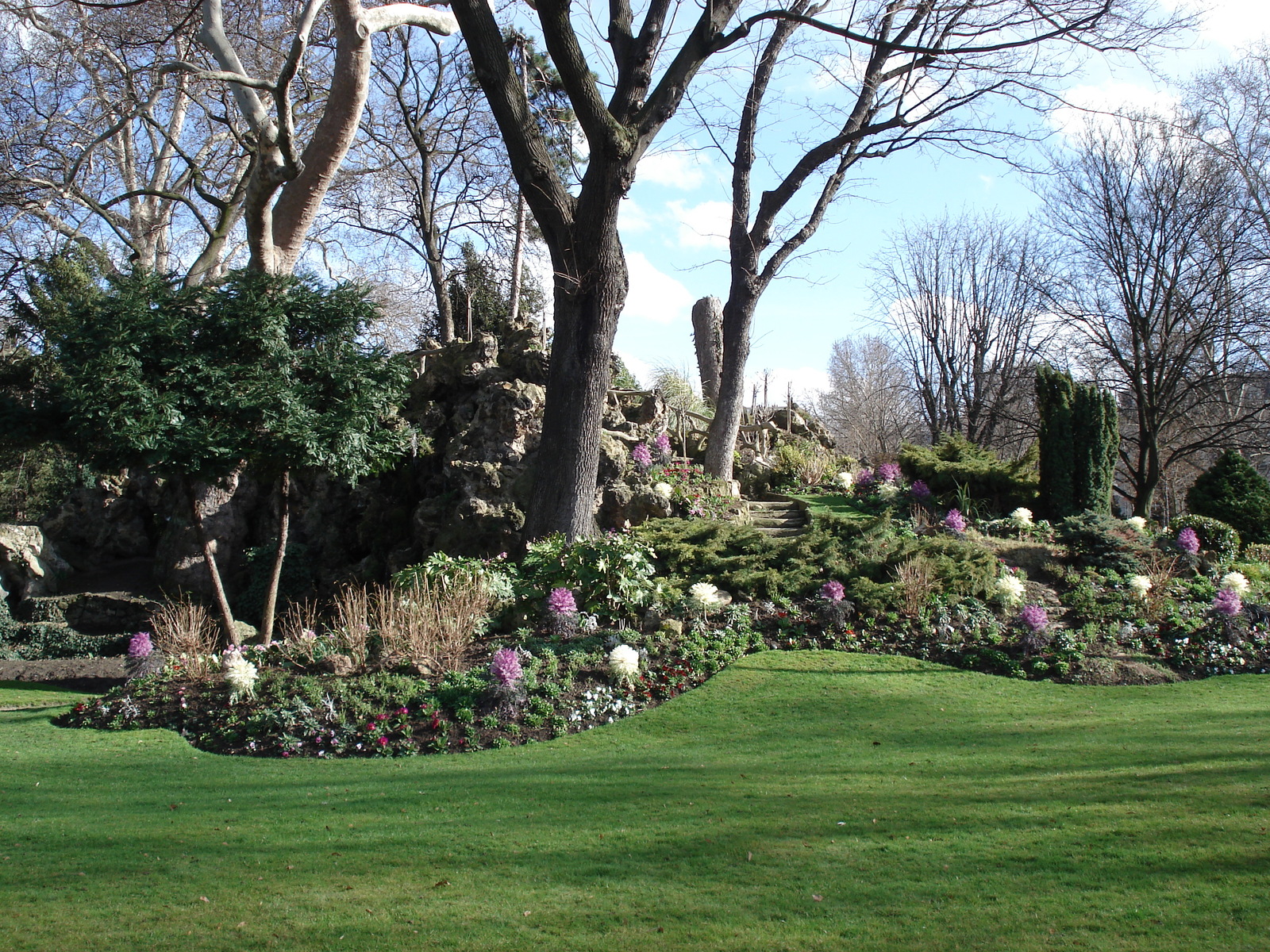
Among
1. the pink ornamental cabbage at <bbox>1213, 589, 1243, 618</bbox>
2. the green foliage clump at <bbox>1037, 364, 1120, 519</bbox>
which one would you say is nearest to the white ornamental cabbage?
the pink ornamental cabbage at <bbox>1213, 589, 1243, 618</bbox>

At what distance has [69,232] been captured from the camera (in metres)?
16.7

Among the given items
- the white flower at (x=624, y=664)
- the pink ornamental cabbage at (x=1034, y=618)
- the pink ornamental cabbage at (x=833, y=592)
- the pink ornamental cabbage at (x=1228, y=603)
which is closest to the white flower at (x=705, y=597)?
the pink ornamental cabbage at (x=833, y=592)

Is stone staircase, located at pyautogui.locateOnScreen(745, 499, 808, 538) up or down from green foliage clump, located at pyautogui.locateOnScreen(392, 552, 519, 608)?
up

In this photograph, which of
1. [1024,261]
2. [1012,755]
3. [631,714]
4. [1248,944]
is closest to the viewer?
[1248,944]

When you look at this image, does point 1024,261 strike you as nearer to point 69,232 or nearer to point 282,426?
point 282,426

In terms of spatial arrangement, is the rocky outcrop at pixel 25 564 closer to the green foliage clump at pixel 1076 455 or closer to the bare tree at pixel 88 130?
the bare tree at pixel 88 130

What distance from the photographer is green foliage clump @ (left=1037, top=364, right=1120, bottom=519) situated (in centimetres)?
1269

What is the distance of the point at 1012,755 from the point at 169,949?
15.5ft

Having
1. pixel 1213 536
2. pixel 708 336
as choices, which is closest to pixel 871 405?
pixel 708 336

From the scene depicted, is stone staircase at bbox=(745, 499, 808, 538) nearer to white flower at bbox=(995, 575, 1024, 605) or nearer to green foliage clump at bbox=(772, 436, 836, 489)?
green foliage clump at bbox=(772, 436, 836, 489)

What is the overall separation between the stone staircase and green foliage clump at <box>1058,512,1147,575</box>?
3468 mm

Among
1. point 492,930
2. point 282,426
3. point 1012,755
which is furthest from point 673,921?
point 282,426

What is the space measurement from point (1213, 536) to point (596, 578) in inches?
349

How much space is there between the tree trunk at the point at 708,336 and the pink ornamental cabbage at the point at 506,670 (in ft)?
49.5
